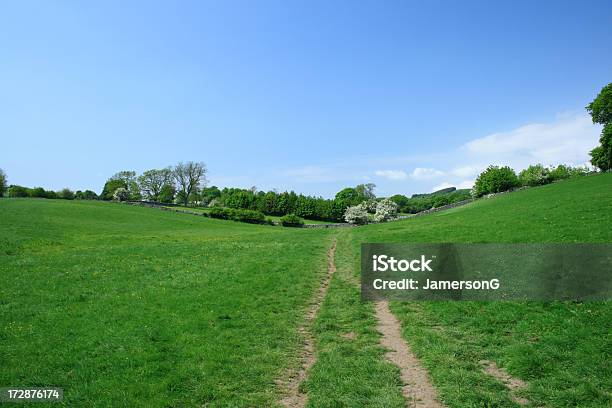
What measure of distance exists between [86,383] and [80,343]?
10.4 feet

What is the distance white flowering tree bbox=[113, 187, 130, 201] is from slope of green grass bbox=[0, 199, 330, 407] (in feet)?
419

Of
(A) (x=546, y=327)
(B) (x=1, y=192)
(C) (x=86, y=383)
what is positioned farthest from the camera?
(B) (x=1, y=192)

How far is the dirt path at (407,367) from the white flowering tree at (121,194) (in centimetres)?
15520

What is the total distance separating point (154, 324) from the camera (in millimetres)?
14070

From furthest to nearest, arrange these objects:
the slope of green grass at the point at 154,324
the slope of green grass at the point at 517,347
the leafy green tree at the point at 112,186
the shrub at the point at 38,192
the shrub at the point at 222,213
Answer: the leafy green tree at the point at 112,186 < the shrub at the point at 38,192 < the shrub at the point at 222,213 < the slope of green grass at the point at 154,324 < the slope of green grass at the point at 517,347

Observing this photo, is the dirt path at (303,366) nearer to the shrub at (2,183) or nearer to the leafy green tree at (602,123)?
the leafy green tree at (602,123)

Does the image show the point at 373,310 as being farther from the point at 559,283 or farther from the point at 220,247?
the point at 220,247

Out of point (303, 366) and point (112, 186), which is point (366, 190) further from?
point (303, 366)

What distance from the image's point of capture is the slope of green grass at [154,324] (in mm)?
9805

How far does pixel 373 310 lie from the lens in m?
16.1

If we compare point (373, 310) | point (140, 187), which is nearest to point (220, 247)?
point (373, 310)

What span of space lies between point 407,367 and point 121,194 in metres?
160

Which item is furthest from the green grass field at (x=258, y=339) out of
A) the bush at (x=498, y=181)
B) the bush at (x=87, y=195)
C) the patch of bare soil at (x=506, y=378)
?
the bush at (x=87, y=195)

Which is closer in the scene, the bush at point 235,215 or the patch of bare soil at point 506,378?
the patch of bare soil at point 506,378
